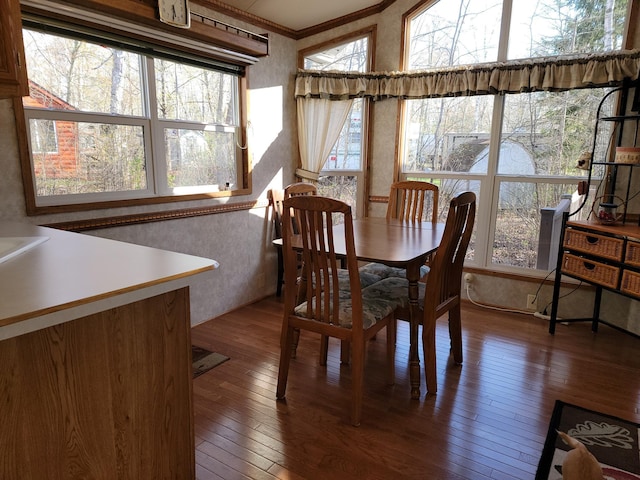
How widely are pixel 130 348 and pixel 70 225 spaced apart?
143 centimetres

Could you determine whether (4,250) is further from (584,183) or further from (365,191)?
(584,183)

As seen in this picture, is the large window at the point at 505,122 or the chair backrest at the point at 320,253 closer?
the chair backrest at the point at 320,253

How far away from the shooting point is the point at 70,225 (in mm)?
2316

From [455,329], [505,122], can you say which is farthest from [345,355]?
[505,122]

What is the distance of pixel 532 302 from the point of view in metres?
3.33

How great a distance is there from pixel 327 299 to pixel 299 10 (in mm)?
2569

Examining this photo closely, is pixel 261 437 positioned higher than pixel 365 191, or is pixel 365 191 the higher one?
pixel 365 191

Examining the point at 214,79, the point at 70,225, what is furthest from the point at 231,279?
the point at 214,79

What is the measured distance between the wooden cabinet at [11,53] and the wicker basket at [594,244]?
3139mm

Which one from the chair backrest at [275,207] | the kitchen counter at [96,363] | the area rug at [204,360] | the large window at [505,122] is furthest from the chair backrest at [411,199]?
the kitchen counter at [96,363]

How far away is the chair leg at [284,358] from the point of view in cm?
Answer: 212

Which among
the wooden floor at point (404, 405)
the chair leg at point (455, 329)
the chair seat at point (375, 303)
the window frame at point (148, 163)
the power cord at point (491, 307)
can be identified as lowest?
the wooden floor at point (404, 405)

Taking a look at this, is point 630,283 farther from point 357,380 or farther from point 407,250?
point 357,380

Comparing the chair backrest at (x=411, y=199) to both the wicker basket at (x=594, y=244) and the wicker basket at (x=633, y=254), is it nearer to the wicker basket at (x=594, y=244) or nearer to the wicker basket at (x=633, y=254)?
the wicker basket at (x=594, y=244)
